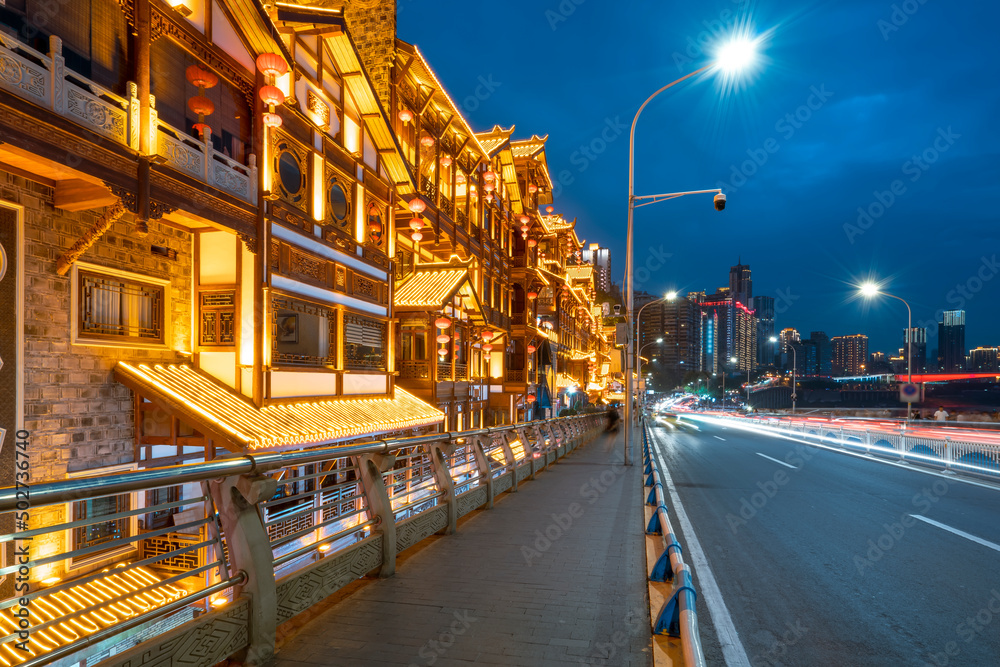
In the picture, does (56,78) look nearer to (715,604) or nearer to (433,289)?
(715,604)

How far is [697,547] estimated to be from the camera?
26.2ft

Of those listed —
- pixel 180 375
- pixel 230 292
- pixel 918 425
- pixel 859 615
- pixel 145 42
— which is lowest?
pixel 918 425

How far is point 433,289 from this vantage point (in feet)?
66.8

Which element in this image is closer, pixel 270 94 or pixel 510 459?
pixel 270 94

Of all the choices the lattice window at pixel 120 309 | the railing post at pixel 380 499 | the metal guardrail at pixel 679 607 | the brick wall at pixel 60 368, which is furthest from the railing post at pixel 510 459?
the lattice window at pixel 120 309

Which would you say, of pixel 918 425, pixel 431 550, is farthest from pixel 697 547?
pixel 918 425

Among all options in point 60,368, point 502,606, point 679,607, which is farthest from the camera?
point 60,368

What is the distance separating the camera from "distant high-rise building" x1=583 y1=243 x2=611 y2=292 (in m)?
81.7

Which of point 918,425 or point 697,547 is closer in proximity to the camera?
point 697,547

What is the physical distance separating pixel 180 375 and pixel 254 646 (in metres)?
8.74

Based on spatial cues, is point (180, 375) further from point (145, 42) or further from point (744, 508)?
point (744, 508)

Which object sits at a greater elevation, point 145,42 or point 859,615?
point 145,42

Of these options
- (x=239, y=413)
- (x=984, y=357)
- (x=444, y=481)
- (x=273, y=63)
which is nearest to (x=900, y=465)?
(x=444, y=481)

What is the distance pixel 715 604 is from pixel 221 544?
5024 mm
